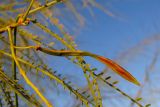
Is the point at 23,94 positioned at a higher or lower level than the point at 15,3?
lower

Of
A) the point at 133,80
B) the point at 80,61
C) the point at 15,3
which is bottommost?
the point at 133,80

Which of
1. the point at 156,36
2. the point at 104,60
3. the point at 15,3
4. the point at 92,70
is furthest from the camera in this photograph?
the point at 156,36

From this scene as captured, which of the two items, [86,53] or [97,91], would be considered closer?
[86,53]

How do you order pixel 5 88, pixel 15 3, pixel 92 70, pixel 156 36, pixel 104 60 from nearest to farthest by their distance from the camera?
pixel 104 60
pixel 92 70
pixel 5 88
pixel 15 3
pixel 156 36

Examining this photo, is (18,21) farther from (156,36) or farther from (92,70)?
(156,36)

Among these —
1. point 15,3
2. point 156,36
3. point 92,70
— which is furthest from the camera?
point 156,36

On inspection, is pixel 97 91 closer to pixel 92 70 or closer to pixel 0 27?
pixel 92 70

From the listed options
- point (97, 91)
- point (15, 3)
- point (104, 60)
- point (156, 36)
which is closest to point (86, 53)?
point (104, 60)

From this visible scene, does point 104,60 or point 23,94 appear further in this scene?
point 23,94

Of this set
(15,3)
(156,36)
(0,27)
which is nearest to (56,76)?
(0,27)
